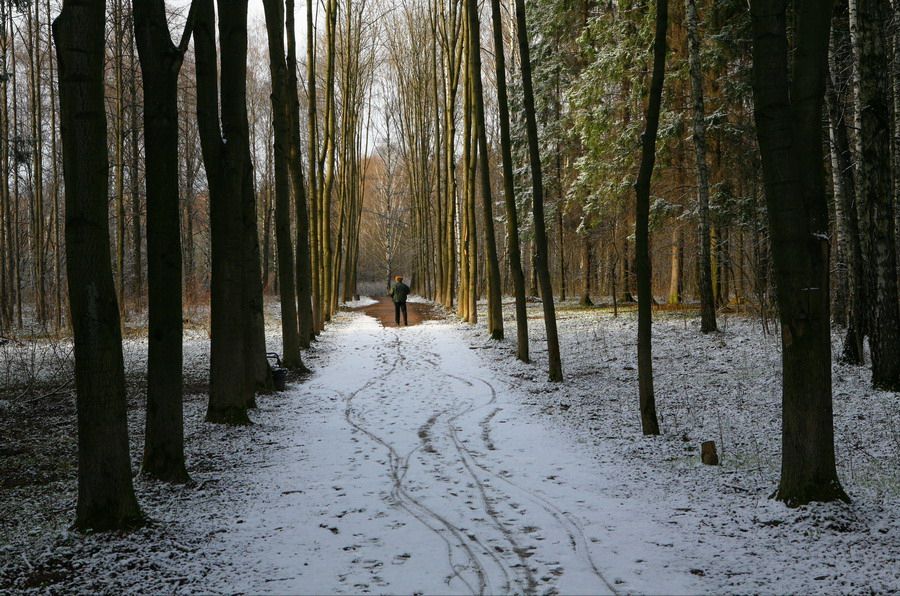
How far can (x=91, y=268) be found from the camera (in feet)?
15.2

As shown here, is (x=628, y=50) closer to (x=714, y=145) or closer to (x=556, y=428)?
(x=714, y=145)

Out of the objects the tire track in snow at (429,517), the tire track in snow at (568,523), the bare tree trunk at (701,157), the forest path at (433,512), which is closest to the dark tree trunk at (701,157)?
the bare tree trunk at (701,157)

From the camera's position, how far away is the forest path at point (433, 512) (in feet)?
13.6

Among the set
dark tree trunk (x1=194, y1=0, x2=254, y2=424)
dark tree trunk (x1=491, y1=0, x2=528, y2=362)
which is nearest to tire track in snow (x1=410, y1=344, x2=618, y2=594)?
dark tree trunk (x1=194, y1=0, x2=254, y2=424)

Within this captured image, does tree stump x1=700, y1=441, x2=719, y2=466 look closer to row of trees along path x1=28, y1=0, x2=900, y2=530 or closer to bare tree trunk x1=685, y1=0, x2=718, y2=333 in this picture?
row of trees along path x1=28, y1=0, x2=900, y2=530

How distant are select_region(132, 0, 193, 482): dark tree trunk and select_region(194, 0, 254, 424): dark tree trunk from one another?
214 cm

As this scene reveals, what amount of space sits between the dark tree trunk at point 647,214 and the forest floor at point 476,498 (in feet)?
1.73

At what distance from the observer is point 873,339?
910 cm

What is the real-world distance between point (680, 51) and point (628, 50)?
194cm

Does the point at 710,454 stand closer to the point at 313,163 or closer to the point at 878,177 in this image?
the point at 878,177

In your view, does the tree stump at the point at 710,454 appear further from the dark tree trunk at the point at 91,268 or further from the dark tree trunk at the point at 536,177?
the dark tree trunk at the point at 91,268

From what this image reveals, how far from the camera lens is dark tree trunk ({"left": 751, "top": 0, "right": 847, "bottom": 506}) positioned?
16.4 feet

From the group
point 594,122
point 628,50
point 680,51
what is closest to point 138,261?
point 594,122

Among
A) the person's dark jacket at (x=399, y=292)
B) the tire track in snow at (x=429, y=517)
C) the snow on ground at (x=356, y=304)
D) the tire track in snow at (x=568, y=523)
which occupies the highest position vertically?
the person's dark jacket at (x=399, y=292)
